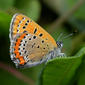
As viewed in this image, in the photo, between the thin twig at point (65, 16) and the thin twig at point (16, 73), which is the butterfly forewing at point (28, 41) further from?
A: the thin twig at point (65, 16)

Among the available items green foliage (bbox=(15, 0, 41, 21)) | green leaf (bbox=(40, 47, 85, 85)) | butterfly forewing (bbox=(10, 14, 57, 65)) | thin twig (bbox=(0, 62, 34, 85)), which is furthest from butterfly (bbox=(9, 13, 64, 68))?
green foliage (bbox=(15, 0, 41, 21))

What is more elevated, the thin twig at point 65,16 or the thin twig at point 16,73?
the thin twig at point 65,16

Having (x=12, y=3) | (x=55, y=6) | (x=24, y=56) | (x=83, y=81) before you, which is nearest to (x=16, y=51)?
(x=24, y=56)

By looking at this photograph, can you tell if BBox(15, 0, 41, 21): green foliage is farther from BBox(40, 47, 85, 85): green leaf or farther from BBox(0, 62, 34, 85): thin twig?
BBox(40, 47, 85, 85): green leaf

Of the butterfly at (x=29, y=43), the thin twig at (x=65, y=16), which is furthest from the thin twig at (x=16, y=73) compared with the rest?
the thin twig at (x=65, y=16)

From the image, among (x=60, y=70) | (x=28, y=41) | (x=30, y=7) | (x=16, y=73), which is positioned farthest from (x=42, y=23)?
(x=60, y=70)

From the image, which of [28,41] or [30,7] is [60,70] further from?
[30,7]
